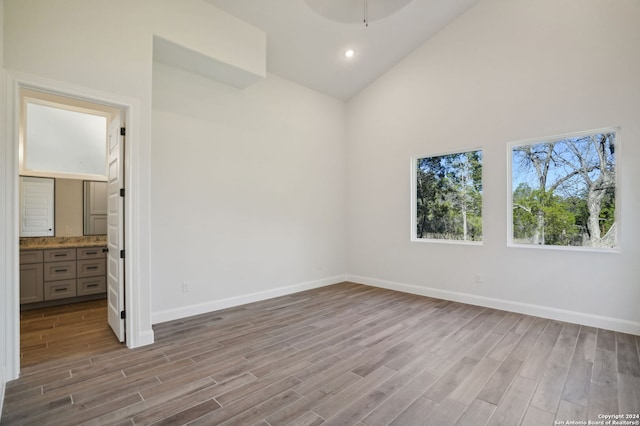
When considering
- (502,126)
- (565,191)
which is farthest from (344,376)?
(502,126)

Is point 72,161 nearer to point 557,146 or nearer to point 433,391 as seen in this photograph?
point 433,391

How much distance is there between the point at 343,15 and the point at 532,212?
3587 millimetres

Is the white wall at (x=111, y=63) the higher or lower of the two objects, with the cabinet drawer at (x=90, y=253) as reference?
higher

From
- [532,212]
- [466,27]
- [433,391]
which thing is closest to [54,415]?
[433,391]

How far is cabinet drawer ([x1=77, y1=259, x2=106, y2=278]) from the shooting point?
4.90 meters

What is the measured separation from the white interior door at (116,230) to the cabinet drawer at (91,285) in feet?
5.75

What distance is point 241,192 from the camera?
15.4ft

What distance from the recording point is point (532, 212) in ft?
13.9

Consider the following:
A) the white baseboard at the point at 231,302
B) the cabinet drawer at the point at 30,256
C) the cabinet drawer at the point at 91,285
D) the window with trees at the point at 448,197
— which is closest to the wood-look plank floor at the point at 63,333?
the cabinet drawer at the point at 91,285

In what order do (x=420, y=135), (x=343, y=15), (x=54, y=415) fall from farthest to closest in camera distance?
1. (x=420, y=135)
2. (x=343, y=15)
3. (x=54, y=415)

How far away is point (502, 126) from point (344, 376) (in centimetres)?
397

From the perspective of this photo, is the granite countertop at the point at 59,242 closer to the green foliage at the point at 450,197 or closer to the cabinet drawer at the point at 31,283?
the cabinet drawer at the point at 31,283

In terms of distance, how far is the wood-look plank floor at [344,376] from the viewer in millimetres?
2088

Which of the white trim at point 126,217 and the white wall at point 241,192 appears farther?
the white wall at point 241,192
